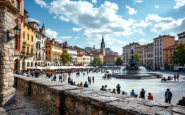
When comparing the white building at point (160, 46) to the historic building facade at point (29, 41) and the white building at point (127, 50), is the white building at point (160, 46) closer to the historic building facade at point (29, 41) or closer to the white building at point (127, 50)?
the white building at point (127, 50)

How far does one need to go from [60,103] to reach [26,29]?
1762 inches

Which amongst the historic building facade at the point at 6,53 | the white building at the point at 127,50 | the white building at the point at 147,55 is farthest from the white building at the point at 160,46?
the historic building facade at the point at 6,53

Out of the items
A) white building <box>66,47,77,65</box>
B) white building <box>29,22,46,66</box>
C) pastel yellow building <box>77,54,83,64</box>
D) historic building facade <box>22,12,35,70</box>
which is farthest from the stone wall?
pastel yellow building <box>77,54,83,64</box>

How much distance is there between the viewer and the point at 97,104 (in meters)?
3.00

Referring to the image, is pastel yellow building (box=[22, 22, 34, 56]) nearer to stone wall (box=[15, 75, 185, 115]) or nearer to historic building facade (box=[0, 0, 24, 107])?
historic building facade (box=[0, 0, 24, 107])

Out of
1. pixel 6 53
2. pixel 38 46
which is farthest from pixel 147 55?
pixel 6 53

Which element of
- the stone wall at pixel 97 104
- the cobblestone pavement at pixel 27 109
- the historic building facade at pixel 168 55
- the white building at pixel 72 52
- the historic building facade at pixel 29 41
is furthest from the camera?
the white building at pixel 72 52

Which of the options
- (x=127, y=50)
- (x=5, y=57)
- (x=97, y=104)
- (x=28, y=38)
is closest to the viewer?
(x=97, y=104)

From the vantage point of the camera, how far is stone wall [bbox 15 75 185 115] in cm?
247

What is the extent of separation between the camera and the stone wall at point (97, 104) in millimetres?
2467

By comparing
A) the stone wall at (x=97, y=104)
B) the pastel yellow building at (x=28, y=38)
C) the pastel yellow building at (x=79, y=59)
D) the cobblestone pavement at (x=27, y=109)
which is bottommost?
the cobblestone pavement at (x=27, y=109)

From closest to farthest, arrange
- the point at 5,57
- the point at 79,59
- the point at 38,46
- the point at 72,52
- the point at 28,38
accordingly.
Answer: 1. the point at 5,57
2. the point at 28,38
3. the point at 38,46
4. the point at 72,52
5. the point at 79,59

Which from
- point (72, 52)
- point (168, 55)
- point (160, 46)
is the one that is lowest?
point (168, 55)

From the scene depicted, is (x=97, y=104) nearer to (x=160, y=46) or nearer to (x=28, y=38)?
(x=28, y=38)
